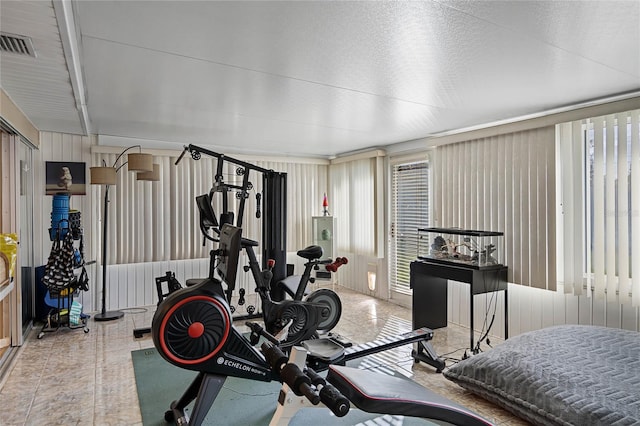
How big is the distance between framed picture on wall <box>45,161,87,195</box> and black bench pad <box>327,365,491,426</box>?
14.4 ft

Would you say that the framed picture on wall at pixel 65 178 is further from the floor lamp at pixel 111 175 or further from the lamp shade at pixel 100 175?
the lamp shade at pixel 100 175

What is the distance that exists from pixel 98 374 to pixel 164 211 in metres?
2.66

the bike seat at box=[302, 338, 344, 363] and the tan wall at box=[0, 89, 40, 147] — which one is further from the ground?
the tan wall at box=[0, 89, 40, 147]

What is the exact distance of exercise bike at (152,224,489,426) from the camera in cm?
157

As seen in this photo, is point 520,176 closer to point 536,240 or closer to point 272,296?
point 536,240

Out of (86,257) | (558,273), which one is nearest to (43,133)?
(86,257)

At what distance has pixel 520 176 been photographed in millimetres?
3783

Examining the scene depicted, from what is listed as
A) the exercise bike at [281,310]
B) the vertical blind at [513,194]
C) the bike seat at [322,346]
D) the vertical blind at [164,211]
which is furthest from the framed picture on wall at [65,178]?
the vertical blind at [513,194]

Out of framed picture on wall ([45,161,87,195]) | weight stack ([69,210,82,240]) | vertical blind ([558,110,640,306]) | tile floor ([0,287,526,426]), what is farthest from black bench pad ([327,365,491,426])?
framed picture on wall ([45,161,87,195])

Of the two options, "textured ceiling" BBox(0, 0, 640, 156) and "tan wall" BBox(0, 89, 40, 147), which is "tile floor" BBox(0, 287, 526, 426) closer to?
"tan wall" BBox(0, 89, 40, 147)

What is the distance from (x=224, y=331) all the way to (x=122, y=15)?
1.71m

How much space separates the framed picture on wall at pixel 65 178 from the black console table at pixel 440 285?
13.5 feet

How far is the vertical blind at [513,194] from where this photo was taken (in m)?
3.57

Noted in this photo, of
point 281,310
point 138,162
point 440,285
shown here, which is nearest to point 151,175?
point 138,162
